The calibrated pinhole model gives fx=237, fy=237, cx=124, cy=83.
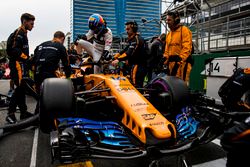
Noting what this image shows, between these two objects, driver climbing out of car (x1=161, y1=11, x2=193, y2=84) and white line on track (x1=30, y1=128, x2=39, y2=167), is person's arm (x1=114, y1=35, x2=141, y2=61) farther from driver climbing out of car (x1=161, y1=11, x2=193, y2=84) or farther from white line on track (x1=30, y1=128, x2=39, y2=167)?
white line on track (x1=30, y1=128, x2=39, y2=167)

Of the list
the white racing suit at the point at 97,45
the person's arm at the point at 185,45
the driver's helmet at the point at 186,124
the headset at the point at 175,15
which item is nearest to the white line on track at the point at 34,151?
the driver's helmet at the point at 186,124

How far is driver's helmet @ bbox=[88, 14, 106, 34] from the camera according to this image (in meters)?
4.01

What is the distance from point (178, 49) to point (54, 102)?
289 centimetres

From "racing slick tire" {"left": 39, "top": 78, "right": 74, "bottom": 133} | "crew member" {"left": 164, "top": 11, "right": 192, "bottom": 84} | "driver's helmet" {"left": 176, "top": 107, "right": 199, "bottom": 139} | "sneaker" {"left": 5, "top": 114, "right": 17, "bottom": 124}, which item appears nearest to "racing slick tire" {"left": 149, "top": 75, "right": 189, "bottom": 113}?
"driver's helmet" {"left": 176, "top": 107, "right": 199, "bottom": 139}

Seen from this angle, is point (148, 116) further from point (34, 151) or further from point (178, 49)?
point (178, 49)

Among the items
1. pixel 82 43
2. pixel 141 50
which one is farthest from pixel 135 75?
pixel 82 43

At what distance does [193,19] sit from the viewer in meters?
7.05

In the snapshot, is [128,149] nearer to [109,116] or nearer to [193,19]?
[109,116]

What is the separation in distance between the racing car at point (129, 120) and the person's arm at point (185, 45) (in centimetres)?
133

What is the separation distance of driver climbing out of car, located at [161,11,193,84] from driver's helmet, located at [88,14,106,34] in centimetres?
122

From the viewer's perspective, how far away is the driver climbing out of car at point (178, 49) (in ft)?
13.7

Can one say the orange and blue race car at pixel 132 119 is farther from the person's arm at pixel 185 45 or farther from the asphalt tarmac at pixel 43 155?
the person's arm at pixel 185 45

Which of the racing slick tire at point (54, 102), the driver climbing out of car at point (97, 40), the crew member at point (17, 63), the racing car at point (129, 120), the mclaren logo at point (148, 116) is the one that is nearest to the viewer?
the racing car at point (129, 120)

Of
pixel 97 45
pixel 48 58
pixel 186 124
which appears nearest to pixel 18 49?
pixel 48 58
